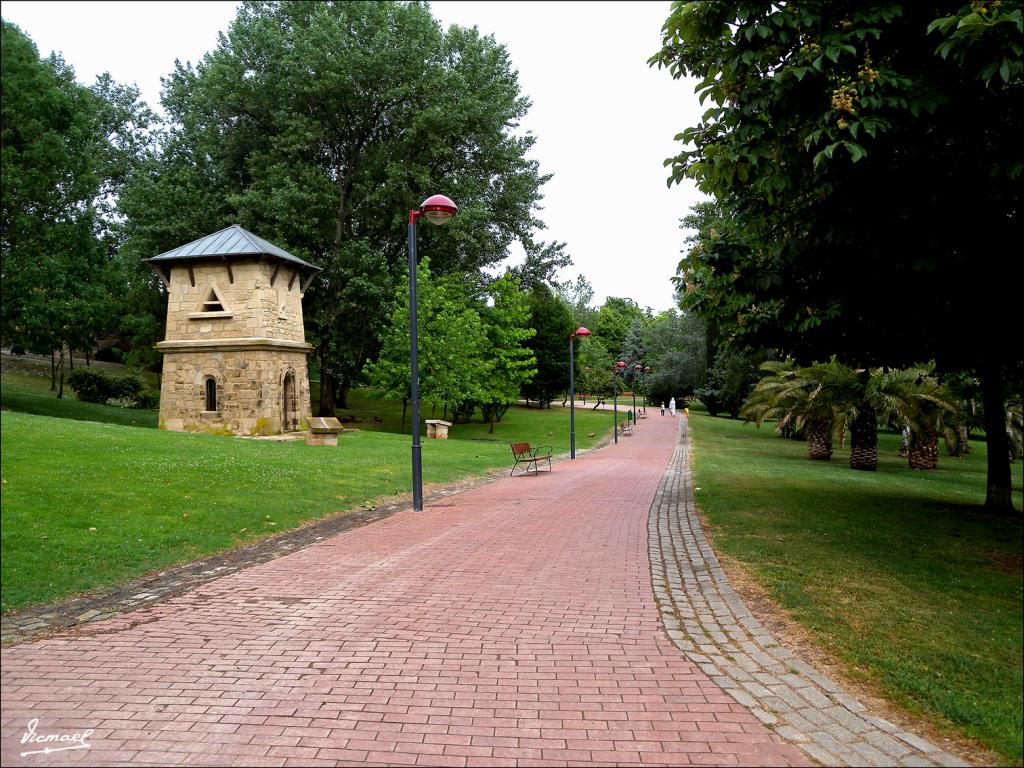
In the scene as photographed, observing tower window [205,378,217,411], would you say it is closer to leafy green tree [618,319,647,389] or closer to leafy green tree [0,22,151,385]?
leafy green tree [0,22,151,385]

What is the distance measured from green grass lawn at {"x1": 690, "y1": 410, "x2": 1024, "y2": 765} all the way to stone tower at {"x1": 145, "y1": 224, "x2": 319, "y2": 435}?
15.3m

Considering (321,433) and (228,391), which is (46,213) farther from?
(321,433)

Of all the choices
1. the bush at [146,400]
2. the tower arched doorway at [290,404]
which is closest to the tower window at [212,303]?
the tower arched doorway at [290,404]

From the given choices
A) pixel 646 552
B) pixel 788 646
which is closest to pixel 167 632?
pixel 788 646

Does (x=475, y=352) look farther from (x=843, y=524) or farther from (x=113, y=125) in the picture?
(x=113, y=125)

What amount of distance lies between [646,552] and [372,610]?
3.83 m

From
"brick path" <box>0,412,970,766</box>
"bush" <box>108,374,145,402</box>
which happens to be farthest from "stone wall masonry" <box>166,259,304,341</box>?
"brick path" <box>0,412,970,766</box>

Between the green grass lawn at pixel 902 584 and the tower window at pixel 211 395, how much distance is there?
55.5ft

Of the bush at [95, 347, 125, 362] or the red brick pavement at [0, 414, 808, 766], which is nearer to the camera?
the red brick pavement at [0, 414, 808, 766]

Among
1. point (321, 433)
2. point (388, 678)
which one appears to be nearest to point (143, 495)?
point (388, 678)

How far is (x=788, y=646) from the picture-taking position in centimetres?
492

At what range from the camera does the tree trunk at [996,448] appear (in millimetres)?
11703

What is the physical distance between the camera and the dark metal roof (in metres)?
22.2

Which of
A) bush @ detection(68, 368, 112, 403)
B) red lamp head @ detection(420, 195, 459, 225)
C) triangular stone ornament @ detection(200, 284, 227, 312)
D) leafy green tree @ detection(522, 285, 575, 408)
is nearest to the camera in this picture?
red lamp head @ detection(420, 195, 459, 225)
